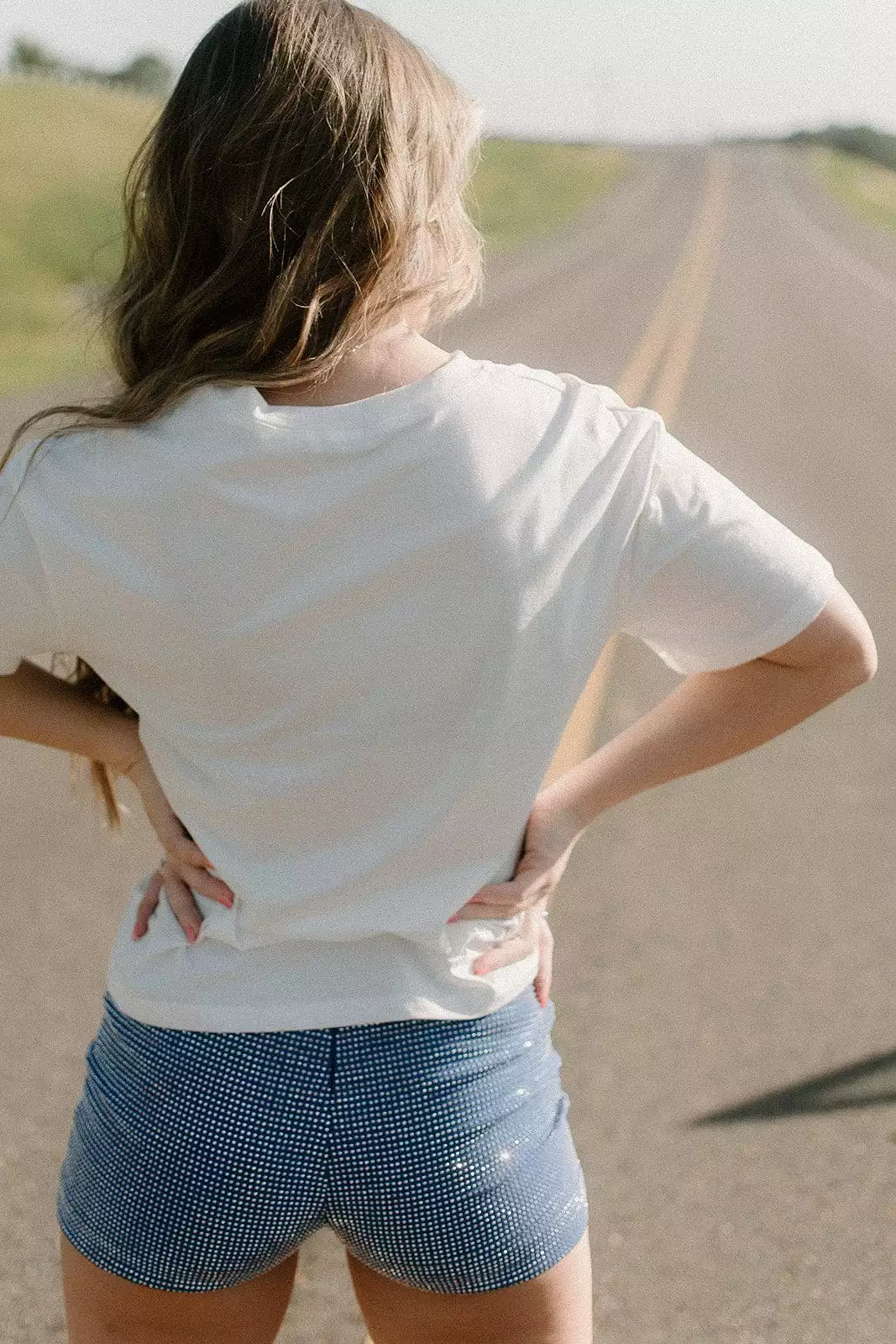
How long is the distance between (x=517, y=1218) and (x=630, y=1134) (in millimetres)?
1845

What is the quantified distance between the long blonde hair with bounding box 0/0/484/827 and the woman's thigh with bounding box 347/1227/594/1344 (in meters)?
0.89

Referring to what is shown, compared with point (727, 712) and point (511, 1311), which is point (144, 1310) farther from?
point (727, 712)

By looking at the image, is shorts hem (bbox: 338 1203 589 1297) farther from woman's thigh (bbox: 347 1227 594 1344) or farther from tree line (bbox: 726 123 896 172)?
tree line (bbox: 726 123 896 172)

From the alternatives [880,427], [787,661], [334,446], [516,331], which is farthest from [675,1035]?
[516,331]

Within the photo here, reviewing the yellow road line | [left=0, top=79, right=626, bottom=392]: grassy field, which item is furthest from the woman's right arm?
[left=0, top=79, right=626, bottom=392]: grassy field

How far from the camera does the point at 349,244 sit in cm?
139

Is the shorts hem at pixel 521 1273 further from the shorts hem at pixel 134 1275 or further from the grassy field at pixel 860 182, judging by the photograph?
the grassy field at pixel 860 182

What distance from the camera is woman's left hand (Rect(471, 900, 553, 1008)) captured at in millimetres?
1508

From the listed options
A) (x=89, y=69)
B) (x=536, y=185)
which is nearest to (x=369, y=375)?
(x=536, y=185)

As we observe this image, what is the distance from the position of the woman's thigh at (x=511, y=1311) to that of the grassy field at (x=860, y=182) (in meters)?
41.8

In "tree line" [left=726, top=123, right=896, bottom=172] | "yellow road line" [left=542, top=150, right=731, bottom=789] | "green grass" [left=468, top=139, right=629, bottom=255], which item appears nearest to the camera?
"yellow road line" [left=542, top=150, right=731, bottom=789]

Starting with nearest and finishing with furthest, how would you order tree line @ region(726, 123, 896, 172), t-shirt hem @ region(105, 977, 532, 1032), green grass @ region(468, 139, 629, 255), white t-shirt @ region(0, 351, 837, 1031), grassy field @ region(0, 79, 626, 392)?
white t-shirt @ region(0, 351, 837, 1031) → t-shirt hem @ region(105, 977, 532, 1032) → grassy field @ region(0, 79, 626, 392) → green grass @ region(468, 139, 629, 255) → tree line @ region(726, 123, 896, 172)

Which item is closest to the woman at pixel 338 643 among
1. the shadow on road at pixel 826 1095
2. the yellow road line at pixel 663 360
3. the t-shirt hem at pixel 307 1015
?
the t-shirt hem at pixel 307 1015

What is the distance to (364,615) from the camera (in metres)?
1.34
